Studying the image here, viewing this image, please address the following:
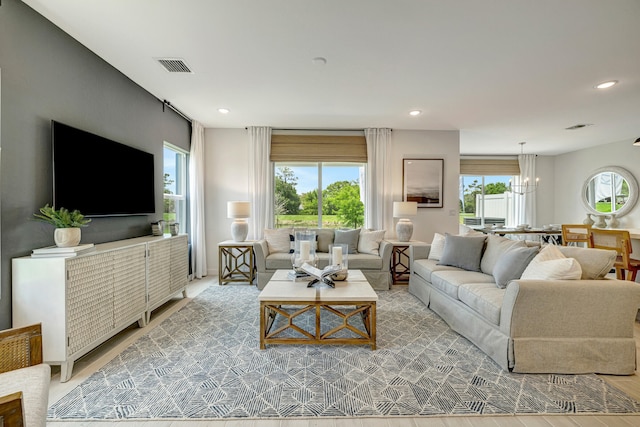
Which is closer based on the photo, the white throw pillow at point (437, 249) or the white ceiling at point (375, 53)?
the white ceiling at point (375, 53)

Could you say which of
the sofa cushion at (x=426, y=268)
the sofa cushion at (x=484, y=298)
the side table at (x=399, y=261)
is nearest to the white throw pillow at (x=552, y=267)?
the sofa cushion at (x=484, y=298)

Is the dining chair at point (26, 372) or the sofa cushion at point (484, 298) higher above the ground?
the dining chair at point (26, 372)

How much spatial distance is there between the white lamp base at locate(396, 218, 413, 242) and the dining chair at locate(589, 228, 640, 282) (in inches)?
99.6

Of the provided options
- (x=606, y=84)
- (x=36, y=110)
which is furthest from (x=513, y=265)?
(x=36, y=110)

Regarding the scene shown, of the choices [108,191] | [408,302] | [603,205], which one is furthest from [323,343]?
[603,205]

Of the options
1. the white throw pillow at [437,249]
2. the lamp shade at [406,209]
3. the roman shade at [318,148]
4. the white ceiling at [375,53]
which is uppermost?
the white ceiling at [375,53]

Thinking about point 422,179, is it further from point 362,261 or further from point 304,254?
point 304,254

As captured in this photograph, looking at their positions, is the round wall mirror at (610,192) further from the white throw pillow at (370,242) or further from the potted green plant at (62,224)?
the potted green plant at (62,224)

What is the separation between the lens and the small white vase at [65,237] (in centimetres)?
206

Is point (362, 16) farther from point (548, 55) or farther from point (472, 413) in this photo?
point (472, 413)

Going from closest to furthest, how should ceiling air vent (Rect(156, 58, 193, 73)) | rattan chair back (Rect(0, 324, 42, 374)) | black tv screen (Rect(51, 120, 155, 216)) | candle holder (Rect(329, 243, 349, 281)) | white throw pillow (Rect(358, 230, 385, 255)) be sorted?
rattan chair back (Rect(0, 324, 42, 374)) < black tv screen (Rect(51, 120, 155, 216)) < ceiling air vent (Rect(156, 58, 193, 73)) < candle holder (Rect(329, 243, 349, 281)) < white throw pillow (Rect(358, 230, 385, 255))

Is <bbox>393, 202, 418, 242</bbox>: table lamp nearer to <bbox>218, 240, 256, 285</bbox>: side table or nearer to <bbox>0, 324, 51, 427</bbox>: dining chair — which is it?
<bbox>218, 240, 256, 285</bbox>: side table

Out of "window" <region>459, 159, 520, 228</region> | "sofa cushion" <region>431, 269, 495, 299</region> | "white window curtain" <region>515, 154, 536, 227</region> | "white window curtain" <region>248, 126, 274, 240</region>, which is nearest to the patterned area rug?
"sofa cushion" <region>431, 269, 495, 299</region>

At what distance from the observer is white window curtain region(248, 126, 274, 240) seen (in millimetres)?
5047
